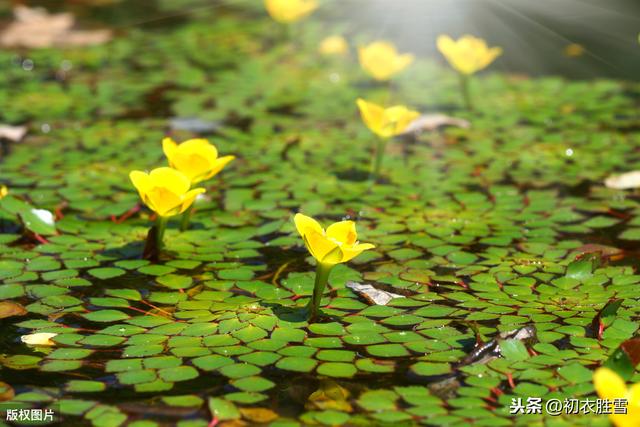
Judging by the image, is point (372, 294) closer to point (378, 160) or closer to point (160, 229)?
point (160, 229)

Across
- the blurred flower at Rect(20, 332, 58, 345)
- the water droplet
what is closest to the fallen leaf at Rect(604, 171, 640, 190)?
the blurred flower at Rect(20, 332, 58, 345)

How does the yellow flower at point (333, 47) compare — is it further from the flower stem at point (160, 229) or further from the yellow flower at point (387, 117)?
the flower stem at point (160, 229)

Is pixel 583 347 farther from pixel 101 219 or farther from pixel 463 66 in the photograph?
pixel 463 66

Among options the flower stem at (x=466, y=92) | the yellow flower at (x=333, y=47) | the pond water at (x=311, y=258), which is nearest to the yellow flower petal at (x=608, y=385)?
the pond water at (x=311, y=258)

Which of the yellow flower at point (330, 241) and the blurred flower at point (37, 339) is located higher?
the yellow flower at point (330, 241)

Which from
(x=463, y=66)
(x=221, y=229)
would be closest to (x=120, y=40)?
(x=463, y=66)

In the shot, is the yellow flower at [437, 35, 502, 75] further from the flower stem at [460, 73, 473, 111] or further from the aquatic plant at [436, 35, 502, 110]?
the flower stem at [460, 73, 473, 111]
